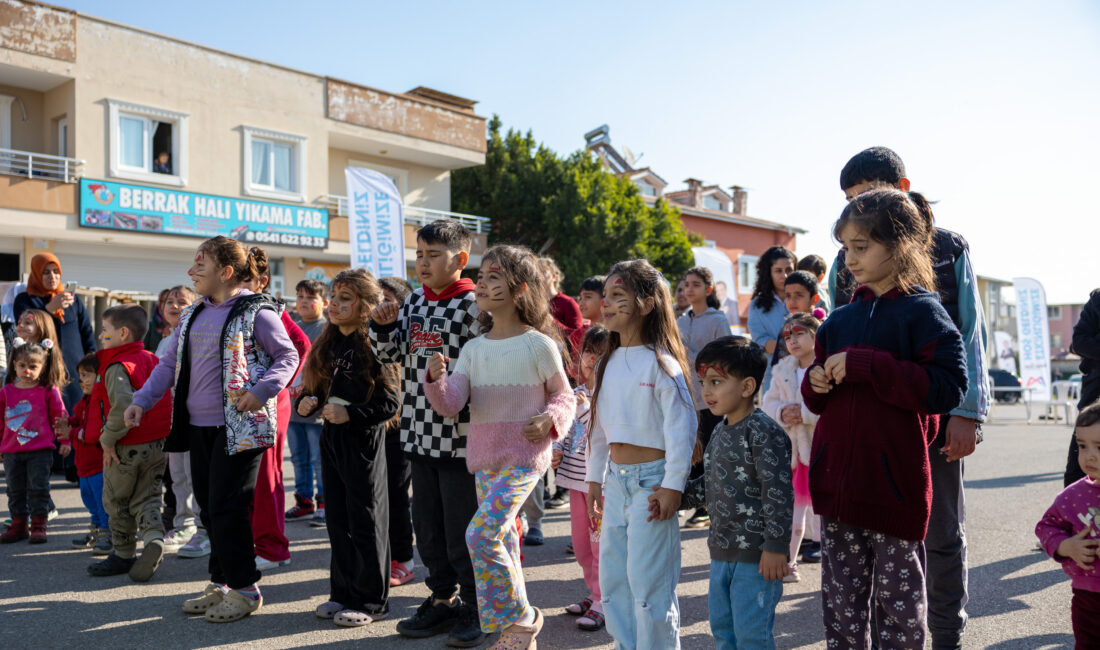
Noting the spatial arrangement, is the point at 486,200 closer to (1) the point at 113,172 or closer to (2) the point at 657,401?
(1) the point at 113,172

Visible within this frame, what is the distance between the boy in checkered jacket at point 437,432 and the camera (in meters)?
4.05

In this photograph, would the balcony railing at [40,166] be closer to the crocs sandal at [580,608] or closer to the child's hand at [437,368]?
the child's hand at [437,368]

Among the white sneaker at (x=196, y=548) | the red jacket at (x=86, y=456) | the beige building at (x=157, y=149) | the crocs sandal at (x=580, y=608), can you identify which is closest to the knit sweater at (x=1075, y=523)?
the crocs sandal at (x=580, y=608)

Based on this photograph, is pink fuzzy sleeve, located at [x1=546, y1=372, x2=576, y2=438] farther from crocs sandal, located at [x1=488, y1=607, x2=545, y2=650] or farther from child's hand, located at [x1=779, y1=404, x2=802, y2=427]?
child's hand, located at [x1=779, y1=404, x2=802, y2=427]

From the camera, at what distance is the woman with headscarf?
8398 mm

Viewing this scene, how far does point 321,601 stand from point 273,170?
64.8 feet

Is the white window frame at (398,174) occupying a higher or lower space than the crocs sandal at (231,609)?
higher

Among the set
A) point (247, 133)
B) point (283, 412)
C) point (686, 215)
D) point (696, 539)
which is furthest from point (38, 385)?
point (686, 215)

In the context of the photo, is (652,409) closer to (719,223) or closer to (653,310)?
(653,310)

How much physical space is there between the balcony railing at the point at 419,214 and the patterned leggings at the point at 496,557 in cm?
1730

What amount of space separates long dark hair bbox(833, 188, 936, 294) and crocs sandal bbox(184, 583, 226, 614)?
371cm

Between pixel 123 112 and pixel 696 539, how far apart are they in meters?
18.6

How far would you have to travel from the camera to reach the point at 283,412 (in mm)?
5645

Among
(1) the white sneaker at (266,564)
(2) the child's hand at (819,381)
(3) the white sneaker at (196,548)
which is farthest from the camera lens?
(3) the white sneaker at (196,548)
